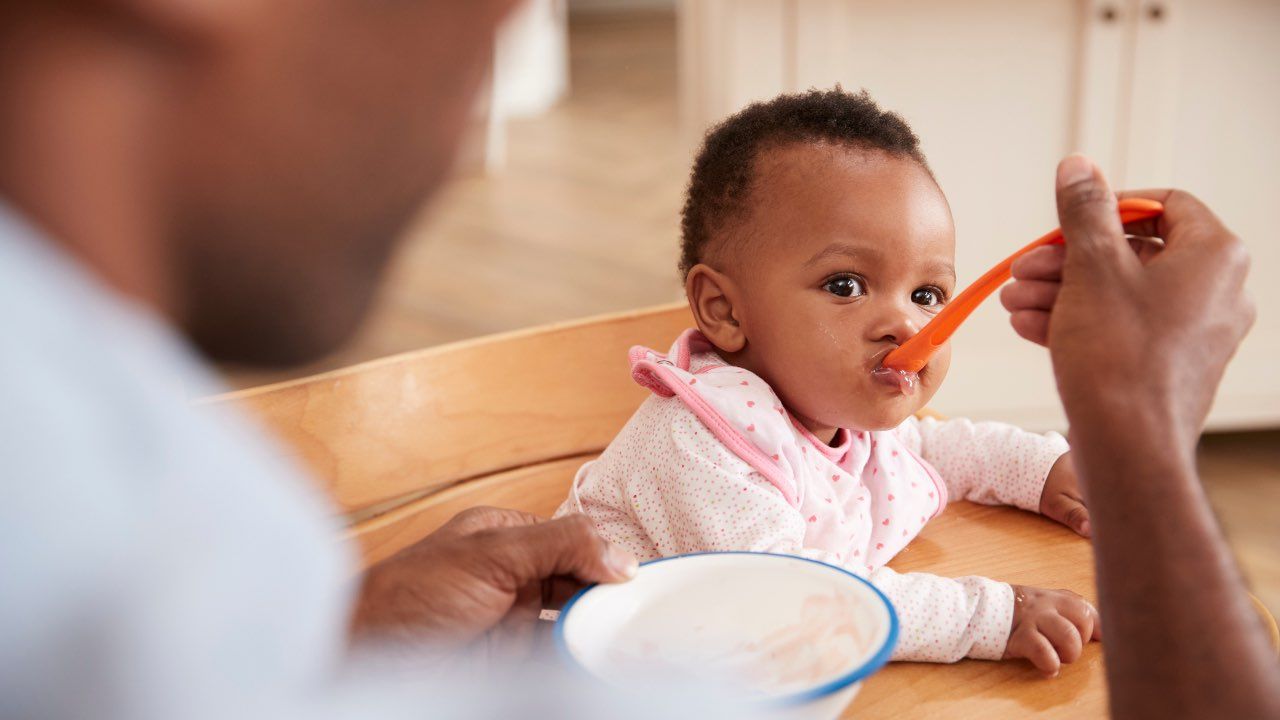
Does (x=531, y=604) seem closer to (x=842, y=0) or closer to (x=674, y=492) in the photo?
(x=674, y=492)

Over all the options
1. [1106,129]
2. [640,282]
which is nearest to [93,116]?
[1106,129]

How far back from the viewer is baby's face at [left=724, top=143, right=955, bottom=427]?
92 cm

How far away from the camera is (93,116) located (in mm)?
347

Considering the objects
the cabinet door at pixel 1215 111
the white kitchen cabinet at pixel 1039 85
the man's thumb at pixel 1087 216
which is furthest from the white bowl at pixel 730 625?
the cabinet door at pixel 1215 111

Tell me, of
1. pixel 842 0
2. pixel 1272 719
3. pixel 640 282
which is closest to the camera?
pixel 1272 719

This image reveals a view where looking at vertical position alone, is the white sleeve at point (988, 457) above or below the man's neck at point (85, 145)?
below

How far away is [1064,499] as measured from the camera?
38.1 inches

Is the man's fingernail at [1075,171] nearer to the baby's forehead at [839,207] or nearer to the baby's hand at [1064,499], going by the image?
the baby's forehead at [839,207]

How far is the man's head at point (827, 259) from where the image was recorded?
921 mm

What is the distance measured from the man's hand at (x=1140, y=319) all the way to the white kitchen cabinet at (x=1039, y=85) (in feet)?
5.34

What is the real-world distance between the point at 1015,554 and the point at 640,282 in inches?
100

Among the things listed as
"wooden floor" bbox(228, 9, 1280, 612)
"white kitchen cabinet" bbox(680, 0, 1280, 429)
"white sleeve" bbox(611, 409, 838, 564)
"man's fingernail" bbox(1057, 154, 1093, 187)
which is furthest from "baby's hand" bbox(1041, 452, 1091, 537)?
"white kitchen cabinet" bbox(680, 0, 1280, 429)

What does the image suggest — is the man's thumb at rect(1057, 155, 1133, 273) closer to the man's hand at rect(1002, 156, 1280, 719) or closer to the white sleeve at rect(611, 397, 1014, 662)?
the man's hand at rect(1002, 156, 1280, 719)

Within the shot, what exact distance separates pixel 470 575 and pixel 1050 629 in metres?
0.39
